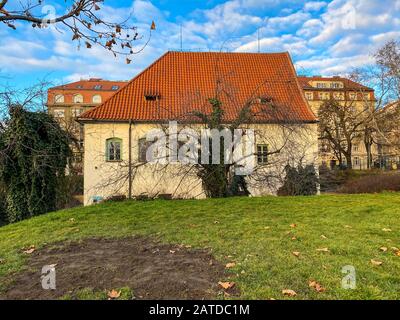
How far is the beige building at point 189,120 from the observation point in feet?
46.8

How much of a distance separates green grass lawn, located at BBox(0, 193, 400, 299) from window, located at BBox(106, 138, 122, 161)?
9.53 meters

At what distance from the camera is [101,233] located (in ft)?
22.5

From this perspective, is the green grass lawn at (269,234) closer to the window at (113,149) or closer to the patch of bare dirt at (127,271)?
the patch of bare dirt at (127,271)

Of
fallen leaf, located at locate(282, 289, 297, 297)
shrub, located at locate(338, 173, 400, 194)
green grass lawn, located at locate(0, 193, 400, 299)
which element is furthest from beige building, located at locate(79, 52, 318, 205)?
fallen leaf, located at locate(282, 289, 297, 297)

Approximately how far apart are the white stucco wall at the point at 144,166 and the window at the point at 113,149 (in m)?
0.25

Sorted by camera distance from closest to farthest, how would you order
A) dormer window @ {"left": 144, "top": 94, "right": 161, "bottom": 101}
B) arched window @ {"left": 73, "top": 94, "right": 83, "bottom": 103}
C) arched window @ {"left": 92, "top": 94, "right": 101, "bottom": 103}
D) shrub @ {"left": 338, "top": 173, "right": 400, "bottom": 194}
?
shrub @ {"left": 338, "top": 173, "right": 400, "bottom": 194} < dormer window @ {"left": 144, "top": 94, "right": 161, "bottom": 101} < arched window @ {"left": 73, "top": 94, "right": 83, "bottom": 103} < arched window @ {"left": 92, "top": 94, "right": 101, "bottom": 103}

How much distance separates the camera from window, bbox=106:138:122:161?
19.5m

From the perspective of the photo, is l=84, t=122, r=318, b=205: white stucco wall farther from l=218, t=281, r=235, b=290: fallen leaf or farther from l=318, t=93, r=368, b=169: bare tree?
l=318, t=93, r=368, b=169: bare tree

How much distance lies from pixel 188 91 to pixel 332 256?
16.9 meters

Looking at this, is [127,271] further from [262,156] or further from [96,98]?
[96,98]

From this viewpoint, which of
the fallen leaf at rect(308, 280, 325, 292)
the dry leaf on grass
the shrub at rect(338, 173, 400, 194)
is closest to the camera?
the fallen leaf at rect(308, 280, 325, 292)

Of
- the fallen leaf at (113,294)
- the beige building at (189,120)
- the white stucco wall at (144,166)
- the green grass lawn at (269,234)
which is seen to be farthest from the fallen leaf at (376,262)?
the white stucco wall at (144,166)

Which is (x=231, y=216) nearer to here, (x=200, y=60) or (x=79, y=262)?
(x=79, y=262)
